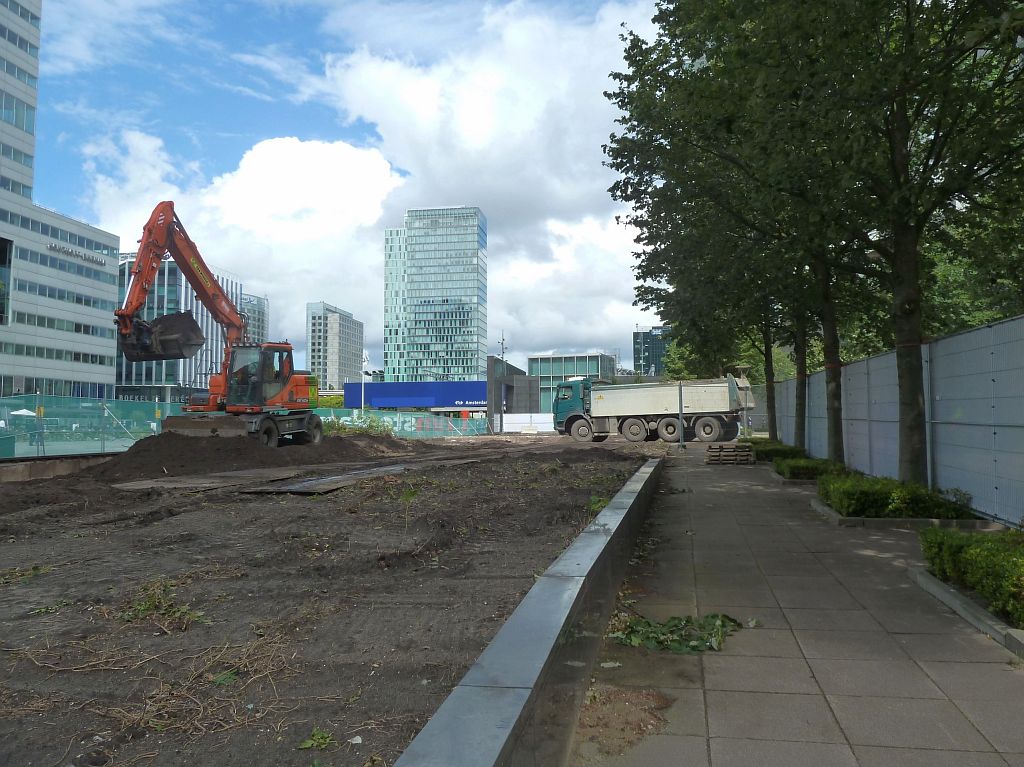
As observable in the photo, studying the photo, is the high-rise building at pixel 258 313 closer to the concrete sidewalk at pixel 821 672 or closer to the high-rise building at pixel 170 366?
the high-rise building at pixel 170 366

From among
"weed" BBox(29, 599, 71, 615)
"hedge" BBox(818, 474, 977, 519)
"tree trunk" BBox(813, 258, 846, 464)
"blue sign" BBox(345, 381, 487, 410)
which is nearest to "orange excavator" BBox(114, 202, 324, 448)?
"weed" BBox(29, 599, 71, 615)

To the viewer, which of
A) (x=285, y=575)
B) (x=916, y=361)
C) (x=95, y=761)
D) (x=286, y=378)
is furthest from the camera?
(x=286, y=378)

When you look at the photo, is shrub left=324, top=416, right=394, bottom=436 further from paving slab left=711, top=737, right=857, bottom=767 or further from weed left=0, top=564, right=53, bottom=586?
paving slab left=711, top=737, right=857, bottom=767

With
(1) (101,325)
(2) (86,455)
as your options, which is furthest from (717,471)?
(1) (101,325)

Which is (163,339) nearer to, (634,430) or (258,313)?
(634,430)

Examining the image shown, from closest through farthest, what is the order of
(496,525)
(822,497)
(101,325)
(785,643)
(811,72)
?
1. (785,643)
2. (811,72)
3. (496,525)
4. (822,497)
5. (101,325)

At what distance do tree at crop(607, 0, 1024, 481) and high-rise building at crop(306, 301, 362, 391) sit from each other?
424 ft

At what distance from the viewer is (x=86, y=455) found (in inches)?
748

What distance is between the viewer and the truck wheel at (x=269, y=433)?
69.6 ft

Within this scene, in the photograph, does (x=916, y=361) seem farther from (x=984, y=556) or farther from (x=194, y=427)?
(x=194, y=427)

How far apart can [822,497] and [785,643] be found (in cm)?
662

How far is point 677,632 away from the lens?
16.1 ft

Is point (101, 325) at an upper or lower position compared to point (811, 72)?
upper

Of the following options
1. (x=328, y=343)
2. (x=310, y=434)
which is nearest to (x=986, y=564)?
(x=310, y=434)
